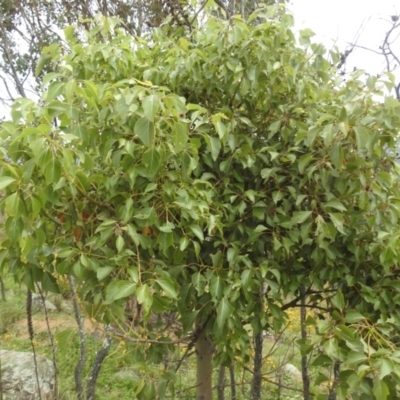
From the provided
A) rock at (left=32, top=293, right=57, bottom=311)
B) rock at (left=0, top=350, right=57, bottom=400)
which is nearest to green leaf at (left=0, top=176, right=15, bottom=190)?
rock at (left=0, top=350, right=57, bottom=400)

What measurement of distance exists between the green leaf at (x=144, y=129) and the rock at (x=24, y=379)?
11.0 ft

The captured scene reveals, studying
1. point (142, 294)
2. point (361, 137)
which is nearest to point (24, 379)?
point (142, 294)

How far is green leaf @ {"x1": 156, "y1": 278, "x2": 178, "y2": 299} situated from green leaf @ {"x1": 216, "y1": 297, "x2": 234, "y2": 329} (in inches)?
9.1

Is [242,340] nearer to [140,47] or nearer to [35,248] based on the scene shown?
[35,248]

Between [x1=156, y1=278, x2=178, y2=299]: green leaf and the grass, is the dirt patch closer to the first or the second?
the grass

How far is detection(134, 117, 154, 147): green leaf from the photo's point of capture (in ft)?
3.89

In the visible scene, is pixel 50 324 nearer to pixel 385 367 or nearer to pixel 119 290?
pixel 119 290

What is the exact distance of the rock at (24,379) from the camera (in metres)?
3.90

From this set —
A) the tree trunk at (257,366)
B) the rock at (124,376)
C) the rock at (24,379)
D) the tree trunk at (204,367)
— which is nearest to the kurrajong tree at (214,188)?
the tree trunk at (204,367)

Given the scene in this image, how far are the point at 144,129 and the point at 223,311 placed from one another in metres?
0.66

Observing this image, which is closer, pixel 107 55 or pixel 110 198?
pixel 110 198

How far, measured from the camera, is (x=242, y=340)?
1691 millimetres

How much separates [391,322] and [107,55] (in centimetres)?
130

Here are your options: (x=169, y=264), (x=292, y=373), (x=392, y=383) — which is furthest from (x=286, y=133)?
(x=292, y=373)
